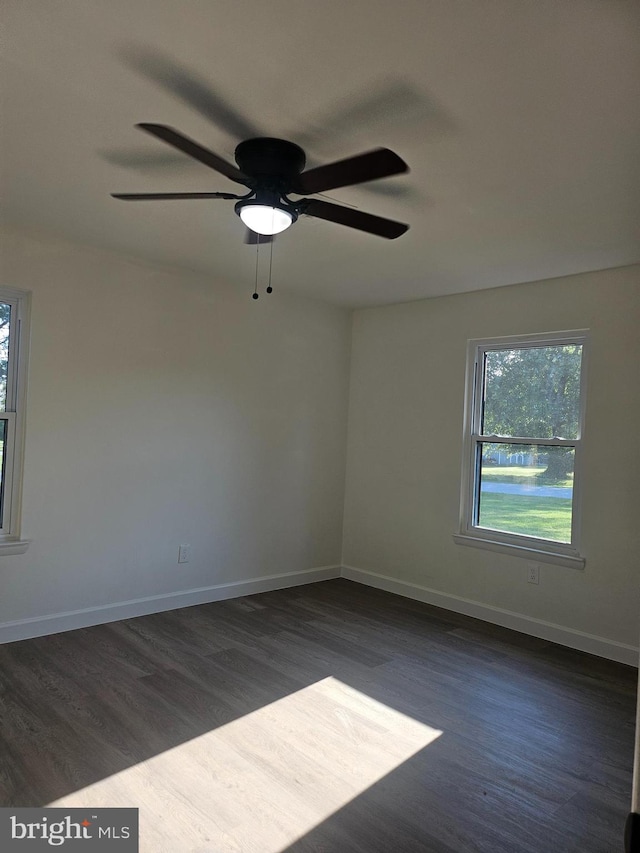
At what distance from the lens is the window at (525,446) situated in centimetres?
384

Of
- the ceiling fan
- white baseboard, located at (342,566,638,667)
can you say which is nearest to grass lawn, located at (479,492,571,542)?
white baseboard, located at (342,566,638,667)

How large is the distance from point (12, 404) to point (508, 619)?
3519 millimetres

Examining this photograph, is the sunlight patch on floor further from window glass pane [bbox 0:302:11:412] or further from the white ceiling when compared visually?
the white ceiling

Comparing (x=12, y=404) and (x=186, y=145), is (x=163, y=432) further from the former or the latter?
(x=186, y=145)

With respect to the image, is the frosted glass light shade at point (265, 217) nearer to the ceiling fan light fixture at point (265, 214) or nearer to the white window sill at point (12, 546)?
the ceiling fan light fixture at point (265, 214)

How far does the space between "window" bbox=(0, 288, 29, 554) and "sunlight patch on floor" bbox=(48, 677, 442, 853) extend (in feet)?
5.75

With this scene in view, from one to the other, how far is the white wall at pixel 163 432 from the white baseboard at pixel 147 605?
0.09ft

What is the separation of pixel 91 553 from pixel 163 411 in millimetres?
1041

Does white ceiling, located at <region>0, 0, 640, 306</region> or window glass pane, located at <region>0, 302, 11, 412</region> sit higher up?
white ceiling, located at <region>0, 0, 640, 306</region>

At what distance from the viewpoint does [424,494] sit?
464 centimetres

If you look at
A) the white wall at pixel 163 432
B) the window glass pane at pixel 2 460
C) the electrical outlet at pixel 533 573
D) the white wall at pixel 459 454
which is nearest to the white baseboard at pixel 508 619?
the white wall at pixel 459 454

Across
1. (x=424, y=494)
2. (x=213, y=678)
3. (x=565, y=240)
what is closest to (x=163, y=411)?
(x=213, y=678)

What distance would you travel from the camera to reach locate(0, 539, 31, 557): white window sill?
335cm

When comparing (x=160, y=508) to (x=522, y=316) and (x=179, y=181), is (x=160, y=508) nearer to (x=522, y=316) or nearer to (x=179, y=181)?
(x=179, y=181)
